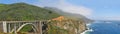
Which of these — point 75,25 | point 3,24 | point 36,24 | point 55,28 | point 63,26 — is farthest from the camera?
point 75,25

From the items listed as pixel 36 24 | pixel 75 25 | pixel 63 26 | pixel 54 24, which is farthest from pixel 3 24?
pixel 75 25

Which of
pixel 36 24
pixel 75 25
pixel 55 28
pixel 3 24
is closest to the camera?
pixel 3 24

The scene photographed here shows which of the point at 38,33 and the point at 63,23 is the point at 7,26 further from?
the point at 63,23

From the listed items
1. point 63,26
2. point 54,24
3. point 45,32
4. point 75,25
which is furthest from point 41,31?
point 75,25

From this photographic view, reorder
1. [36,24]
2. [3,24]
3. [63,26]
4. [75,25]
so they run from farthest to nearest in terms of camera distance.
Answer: [75,25] → [63,26] → [36,24] → [3,24]

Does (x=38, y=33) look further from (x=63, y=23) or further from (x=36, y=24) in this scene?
(x=63, y=23)

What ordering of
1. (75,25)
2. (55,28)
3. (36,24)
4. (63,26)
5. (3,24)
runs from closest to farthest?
1. (3,24)
2. (36,24)
3. (55,28)
4. (63,26)
5. (75,25)

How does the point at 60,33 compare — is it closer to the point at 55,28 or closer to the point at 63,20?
the point at 55,28

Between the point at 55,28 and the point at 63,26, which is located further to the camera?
the point at 63,26

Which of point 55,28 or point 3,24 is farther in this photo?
point 55,28
